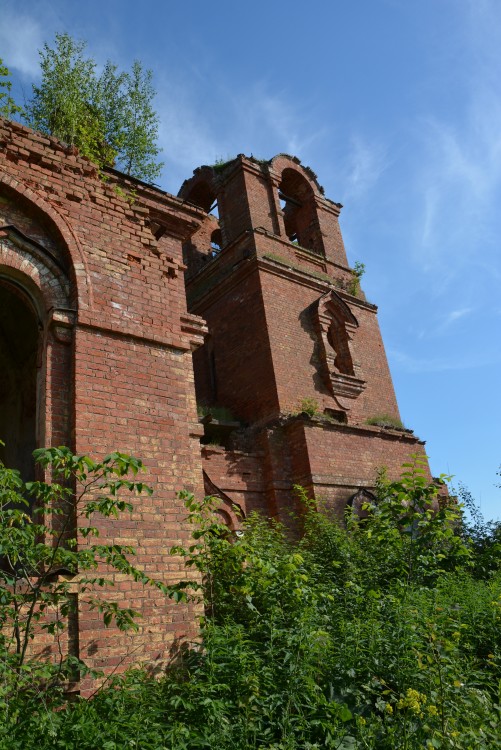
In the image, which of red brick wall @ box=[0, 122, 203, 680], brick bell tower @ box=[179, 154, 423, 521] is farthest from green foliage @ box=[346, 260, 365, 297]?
red brick wall @ box=[0, 122, 203, 680]

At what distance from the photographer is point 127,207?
20.5 ft

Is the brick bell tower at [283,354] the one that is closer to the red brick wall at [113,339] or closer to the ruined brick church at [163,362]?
the ruined brick church at [163,362]

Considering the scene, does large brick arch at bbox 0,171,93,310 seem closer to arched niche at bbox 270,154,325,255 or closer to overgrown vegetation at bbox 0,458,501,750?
overgrown vegetation at bbox 0,458,501,750

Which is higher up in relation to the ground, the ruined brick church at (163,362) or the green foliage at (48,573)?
the ruined brick church at (163,362)

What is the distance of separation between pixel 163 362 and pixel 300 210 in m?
11.2

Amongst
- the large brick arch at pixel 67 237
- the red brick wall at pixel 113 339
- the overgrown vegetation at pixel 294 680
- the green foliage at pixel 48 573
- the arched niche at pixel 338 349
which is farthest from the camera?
the arched niche at pixel 338 349

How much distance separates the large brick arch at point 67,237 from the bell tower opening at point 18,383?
1.16m

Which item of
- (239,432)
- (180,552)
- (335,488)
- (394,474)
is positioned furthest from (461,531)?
(180,552)

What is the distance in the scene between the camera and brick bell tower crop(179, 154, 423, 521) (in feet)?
33.3

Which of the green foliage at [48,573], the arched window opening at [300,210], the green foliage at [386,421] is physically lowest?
the green foliage at [48,573]

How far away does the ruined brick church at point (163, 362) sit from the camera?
16.4 ft

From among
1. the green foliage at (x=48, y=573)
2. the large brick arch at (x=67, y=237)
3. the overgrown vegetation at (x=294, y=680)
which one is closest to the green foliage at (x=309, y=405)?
the overgrown vegetation at (x=294, y=680)

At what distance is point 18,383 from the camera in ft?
23.3

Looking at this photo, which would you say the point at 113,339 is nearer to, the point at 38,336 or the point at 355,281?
the point at 38,336
